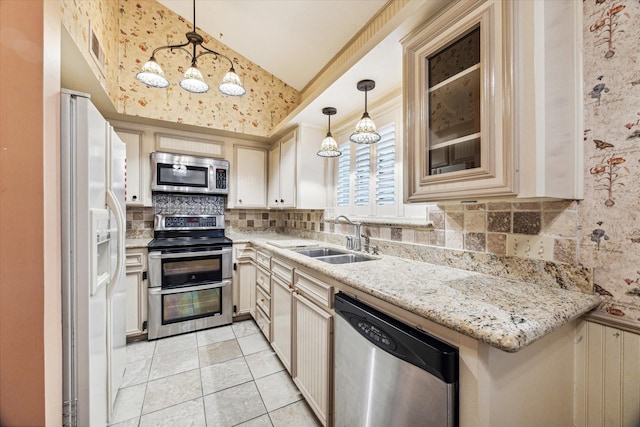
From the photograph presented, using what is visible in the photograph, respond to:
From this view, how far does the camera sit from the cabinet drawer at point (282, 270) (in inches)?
69.5

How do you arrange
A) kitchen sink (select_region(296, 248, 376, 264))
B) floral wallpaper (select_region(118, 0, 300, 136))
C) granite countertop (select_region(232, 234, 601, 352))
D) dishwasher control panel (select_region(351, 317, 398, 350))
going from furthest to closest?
floral wallpaper (select_region(118, 0, 300, 136)) → kitchen sink (select_region(296, 248, 376, 264)) → dishwasher control panel (select_region(351, 317, 398, 350)) → granite countertop (select_region(232, 234, 601, 352))

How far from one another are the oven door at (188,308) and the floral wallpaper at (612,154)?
8.98 feet

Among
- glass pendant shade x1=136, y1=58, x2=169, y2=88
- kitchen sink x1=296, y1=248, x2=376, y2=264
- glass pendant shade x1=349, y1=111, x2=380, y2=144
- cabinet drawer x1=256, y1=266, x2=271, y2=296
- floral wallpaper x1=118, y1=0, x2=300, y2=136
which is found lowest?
cabinet drawer x1=256, y1=266, x2=271, y2=296

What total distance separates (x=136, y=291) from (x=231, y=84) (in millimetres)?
2038

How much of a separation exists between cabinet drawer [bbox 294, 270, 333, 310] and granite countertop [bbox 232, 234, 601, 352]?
98 millimetres

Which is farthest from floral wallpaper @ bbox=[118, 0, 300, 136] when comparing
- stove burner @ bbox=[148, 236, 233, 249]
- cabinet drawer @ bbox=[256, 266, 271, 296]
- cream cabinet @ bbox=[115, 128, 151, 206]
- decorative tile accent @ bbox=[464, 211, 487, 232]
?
decorative tile accent @ bbox=[464, 211, 487, 232]

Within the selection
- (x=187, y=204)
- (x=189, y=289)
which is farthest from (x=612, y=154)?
(x=187, y=204)

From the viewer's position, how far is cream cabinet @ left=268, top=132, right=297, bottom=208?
8.76ft

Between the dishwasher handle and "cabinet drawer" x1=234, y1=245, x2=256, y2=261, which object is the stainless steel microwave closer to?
"cabinet drawer" x1=234, y1=245, x2=256, y2=261

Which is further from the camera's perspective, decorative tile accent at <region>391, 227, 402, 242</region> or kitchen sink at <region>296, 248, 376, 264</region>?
kitchen sink at <region>296, 248, 376, 264</region>

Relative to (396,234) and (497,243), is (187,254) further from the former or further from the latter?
(497,243)

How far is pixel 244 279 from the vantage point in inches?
109

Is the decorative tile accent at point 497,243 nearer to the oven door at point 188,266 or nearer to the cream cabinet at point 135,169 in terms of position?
the oven door at point 188,266

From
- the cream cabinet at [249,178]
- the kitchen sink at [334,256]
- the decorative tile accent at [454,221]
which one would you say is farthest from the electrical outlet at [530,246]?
the cream cabinet at [249,178]
